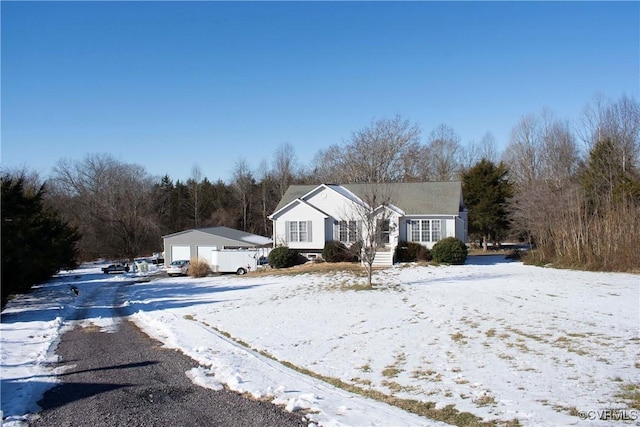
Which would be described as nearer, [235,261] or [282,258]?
[282,258]

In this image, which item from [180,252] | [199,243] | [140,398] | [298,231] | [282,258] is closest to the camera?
[140,398]

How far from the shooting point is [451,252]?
96.6 ft

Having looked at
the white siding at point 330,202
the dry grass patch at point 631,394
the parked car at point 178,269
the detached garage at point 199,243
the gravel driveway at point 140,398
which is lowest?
the gravel driveway at point 140,398

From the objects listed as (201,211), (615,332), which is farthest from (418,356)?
(201,211)

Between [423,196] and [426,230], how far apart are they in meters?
3.04

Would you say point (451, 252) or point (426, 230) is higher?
point (426, 230)

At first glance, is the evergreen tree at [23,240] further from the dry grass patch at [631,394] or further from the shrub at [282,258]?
the dry grass patch at [631,394]

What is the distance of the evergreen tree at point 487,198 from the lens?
42.5 metres

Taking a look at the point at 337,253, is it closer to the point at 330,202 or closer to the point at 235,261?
the point at 330,202

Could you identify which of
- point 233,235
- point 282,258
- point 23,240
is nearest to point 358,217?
point 282,258

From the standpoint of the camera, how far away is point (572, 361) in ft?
28.5

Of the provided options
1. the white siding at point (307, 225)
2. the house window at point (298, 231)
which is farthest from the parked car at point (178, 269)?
the house window at point (298, 231)

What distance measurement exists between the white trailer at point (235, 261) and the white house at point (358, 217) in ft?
6.79

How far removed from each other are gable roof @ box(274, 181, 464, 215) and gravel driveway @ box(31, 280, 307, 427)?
23.3 meters
